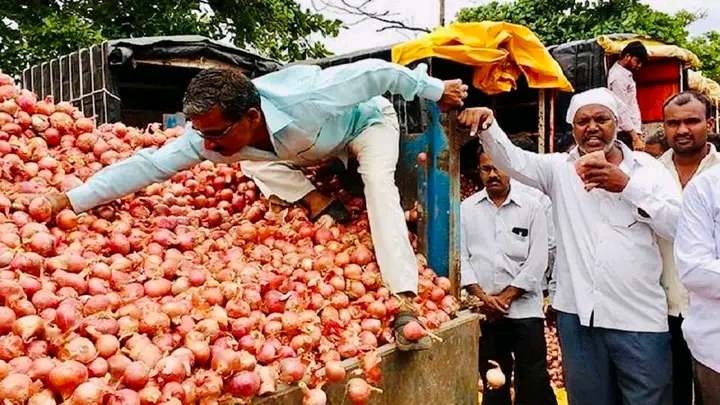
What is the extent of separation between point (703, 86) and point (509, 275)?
6.78 meters

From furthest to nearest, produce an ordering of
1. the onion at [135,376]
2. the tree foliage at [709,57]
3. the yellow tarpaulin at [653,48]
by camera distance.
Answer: the tree foliage at [709,57] → the yellow tarpaulin at [653,48] → the onion at [135,376]

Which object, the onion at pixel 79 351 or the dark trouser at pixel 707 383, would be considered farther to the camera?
the dark trouser at pixel 707 383

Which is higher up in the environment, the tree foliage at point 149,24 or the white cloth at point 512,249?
the tree foliage at point 149,24

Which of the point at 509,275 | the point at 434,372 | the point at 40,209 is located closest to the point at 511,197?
the point at 509,275

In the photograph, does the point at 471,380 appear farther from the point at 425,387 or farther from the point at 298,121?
the point at 298,121

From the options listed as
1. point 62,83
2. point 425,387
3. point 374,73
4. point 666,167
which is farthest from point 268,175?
point 62,83

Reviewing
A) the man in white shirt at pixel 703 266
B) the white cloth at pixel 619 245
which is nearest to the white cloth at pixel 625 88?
the white cloth at pixel 619 245

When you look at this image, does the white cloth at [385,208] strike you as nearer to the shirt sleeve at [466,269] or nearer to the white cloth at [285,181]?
the white cloth at [285,181]

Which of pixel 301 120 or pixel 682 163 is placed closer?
pixel 301 120

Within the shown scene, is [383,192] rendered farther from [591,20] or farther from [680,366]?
[591,20]

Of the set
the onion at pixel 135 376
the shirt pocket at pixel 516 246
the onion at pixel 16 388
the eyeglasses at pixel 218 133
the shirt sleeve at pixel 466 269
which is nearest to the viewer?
the onion at pixel 16 388

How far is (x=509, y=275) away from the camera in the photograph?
12.8 feet

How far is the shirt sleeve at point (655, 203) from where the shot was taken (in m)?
2.63

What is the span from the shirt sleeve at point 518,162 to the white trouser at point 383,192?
1.43 ft
